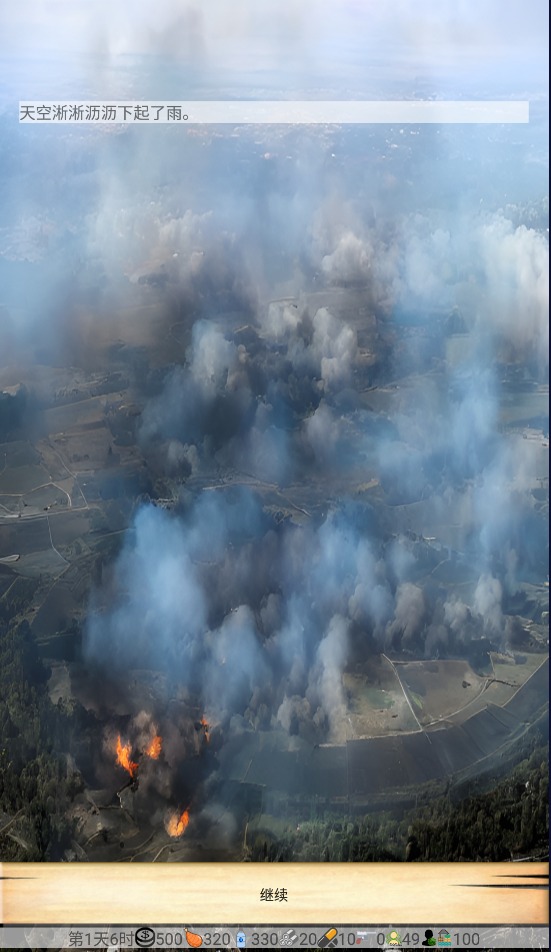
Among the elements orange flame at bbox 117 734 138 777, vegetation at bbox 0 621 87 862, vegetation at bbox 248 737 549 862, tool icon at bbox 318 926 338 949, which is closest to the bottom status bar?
tool icon at bbox 318 926 338 949

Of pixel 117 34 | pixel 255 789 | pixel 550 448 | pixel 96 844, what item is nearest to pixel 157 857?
pixel 96 844

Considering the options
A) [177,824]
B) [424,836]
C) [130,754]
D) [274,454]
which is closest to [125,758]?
[130,754]

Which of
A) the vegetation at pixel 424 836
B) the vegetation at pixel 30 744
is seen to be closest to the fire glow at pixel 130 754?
the vegetation at pixel 30 744

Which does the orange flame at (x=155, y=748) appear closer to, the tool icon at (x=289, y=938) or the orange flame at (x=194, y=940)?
the orange flame at (x=194, y=940)

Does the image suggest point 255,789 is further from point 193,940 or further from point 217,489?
point 217,489

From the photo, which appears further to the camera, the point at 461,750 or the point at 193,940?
the point at 461,750

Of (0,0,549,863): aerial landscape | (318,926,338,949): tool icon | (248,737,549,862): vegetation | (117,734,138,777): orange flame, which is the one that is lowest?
(318,926,338,949): tool icon

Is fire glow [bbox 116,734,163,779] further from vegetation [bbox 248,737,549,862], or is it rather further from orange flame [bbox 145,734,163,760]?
vegetation [bbox 248,737,549,862]
